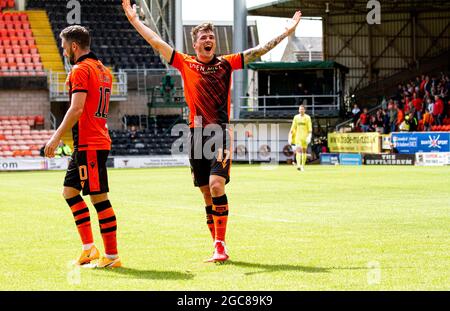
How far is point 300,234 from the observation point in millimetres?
12688

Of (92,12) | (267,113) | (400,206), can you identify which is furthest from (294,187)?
(92,12)

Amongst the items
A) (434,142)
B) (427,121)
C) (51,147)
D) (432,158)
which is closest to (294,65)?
(427,121)

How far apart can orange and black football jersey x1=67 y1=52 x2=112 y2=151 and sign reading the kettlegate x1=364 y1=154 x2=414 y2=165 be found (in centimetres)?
3308

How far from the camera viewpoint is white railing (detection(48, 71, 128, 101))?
49750mm

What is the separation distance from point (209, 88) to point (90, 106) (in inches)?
53.0

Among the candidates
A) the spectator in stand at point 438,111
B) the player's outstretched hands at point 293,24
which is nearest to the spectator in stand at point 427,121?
the spectator in stand at point 438,111

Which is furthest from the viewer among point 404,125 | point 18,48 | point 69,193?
point 18,48

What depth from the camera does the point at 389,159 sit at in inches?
1679

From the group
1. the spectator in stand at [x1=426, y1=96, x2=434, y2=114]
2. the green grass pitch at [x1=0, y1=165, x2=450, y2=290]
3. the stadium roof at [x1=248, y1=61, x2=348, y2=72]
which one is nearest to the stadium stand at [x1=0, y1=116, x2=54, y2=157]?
the stadium roof at [x1=248, y1=61, x2=348, y2=72]

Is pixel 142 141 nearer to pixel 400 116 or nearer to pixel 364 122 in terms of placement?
pixel 364 122

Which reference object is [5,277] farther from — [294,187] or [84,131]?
[294,187]

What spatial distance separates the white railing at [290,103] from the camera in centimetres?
5156

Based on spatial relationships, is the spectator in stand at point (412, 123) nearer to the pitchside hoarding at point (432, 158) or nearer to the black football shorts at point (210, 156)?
the pitchside hoarding at point (432, 158)
